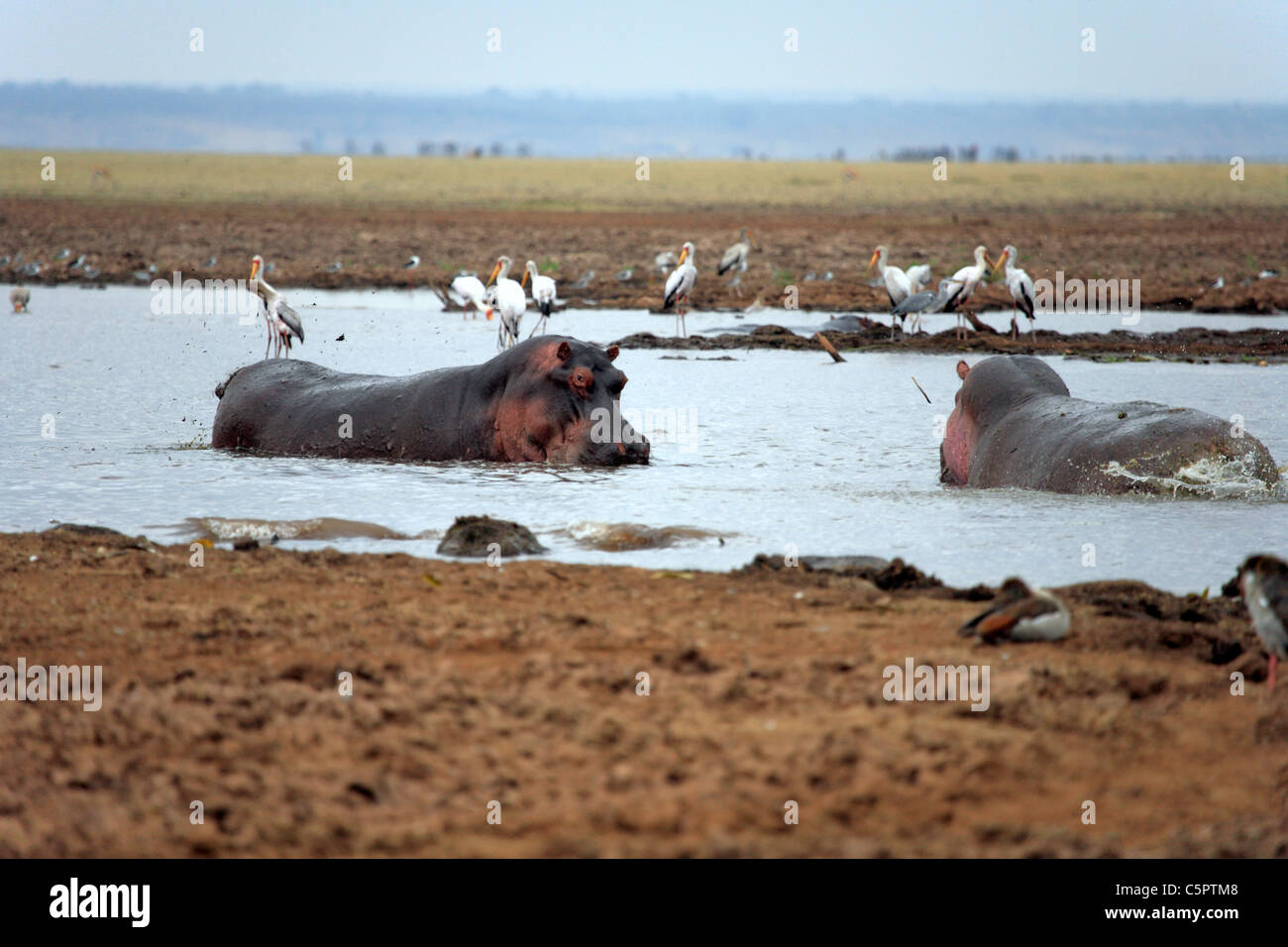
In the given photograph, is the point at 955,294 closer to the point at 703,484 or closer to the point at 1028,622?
the point at 703,484

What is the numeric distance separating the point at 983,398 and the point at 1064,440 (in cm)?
92

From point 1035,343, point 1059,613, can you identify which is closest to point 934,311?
point 1035,343

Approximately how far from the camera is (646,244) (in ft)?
114

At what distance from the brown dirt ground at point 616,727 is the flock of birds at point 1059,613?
0.09m

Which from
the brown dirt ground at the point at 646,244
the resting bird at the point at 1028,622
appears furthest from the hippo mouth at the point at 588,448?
the brown dirt ground at the point at 646,244

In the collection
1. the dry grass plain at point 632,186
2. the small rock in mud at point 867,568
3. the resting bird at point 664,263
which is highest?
the dry grass plain at point 632,186

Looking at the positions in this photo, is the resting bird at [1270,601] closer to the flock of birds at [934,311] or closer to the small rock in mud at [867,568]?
the flock of birds at [934,311]

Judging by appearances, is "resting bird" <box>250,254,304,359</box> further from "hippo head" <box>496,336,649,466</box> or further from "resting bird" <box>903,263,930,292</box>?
"resting bird" <box>903,263,930,292</box>

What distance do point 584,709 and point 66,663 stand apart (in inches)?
73.1

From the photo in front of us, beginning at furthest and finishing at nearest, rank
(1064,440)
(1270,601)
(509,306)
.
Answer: (509,306), (1064,440), (1270,601)

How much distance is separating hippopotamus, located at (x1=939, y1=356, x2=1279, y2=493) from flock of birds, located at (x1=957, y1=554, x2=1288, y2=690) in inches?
90.8

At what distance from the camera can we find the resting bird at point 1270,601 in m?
4.47
